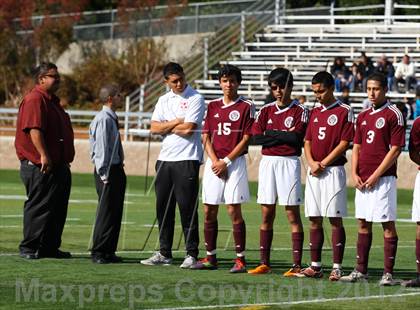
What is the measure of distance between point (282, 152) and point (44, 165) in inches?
106

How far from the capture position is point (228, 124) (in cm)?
1366

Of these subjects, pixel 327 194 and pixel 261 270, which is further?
pixel 261 270

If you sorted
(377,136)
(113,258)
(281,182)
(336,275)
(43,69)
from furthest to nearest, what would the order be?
(43,69) → (113,258) → (281,182) → (336,275) → (377,136)

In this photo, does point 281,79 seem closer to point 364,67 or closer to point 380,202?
point 380,202

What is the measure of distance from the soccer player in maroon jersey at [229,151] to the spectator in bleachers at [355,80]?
848 inches

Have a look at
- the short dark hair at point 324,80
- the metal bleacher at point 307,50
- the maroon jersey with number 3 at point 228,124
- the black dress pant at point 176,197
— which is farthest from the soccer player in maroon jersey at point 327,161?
the metal bleacher at point 307,50

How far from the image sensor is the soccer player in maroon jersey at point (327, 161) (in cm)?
1300

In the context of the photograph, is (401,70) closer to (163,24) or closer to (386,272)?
(163,24)

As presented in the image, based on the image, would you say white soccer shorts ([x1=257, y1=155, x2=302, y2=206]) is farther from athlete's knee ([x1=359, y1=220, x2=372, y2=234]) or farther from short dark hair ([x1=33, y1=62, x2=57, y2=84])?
short dark hair ([x1=33, y1=62, x2=57, y2=84])

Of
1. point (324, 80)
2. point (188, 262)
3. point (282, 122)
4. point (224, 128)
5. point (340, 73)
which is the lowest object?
point (188, 262)

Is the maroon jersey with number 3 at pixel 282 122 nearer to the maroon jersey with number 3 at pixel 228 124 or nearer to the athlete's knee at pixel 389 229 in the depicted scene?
the maroon jersey with number 3 at pixel 228 124

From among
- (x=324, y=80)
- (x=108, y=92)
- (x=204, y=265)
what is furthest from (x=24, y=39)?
(x=324, y=80)

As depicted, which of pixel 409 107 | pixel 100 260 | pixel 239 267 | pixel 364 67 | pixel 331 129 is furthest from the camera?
pixel 364 67

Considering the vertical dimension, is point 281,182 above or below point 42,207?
above
